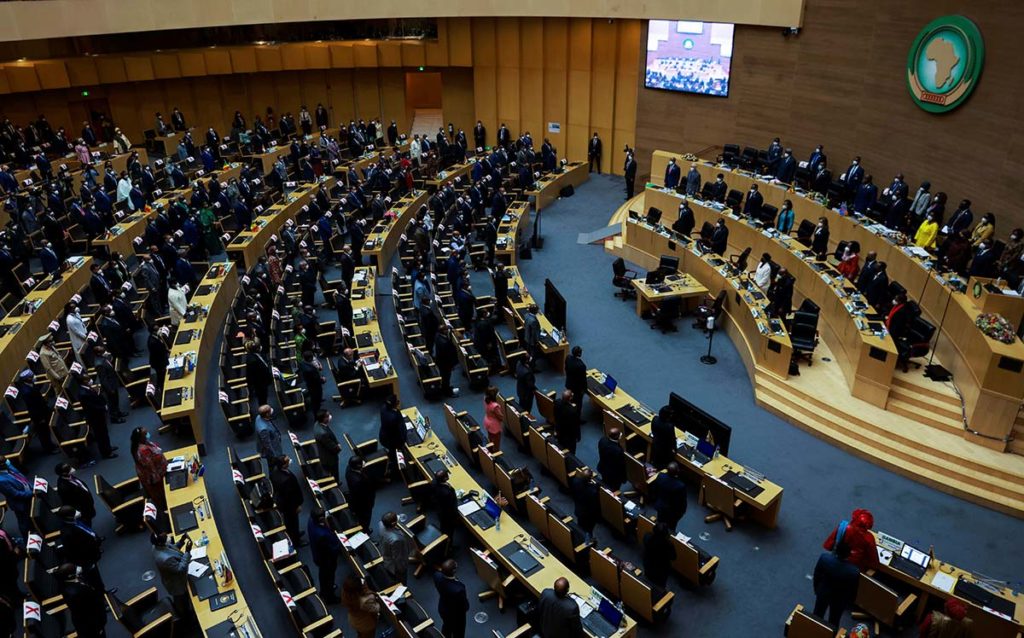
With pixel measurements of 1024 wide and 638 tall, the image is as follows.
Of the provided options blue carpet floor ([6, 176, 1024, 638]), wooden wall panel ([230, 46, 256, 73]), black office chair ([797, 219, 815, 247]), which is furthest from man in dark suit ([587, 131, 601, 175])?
wooden wall panel ([230, 46, 256, 73])

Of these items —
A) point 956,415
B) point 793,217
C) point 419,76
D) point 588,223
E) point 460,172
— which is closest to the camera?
point 956,415

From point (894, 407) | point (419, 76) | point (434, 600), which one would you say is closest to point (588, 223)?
point (894, 407)

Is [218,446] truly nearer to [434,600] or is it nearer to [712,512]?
[434,600]

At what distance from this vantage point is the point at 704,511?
1036 cm

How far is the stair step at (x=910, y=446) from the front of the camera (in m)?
10.7

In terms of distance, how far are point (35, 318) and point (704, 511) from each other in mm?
12862

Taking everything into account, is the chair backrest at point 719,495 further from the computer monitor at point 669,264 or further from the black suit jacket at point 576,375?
the computer monitor at point 669,264

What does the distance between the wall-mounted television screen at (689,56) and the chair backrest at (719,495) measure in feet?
50.2

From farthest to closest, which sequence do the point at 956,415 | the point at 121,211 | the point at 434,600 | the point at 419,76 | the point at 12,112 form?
the point at 419,76
the point at 12,112
the point at 121,211
the point at 956,415
the point at 434,600

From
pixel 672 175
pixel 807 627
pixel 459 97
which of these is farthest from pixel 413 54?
pixel 807 627

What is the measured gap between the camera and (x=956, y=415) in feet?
38.5

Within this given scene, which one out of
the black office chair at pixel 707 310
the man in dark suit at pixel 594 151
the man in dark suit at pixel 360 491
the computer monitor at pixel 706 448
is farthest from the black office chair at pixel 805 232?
the man in dark suit at pixel 360 491

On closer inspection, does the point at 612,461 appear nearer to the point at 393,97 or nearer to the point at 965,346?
the point at 965,346

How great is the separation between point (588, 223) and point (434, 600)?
1504 cm
